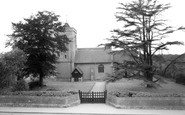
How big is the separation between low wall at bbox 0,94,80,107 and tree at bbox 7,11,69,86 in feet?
43.9

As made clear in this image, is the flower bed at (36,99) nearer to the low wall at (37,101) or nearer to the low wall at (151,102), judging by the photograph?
the low wall at (37,101)

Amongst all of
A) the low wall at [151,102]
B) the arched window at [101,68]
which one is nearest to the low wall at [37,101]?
the low wall at [151,102]

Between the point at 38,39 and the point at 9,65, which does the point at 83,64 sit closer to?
the point at 38,39

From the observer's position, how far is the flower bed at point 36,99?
59.8ft

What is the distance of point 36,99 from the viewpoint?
18578 mm

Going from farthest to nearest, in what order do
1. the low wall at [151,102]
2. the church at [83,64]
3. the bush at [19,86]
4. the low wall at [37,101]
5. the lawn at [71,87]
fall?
1. the church at [83,64]
2. the lawn at [71,87]
3. the bush at [19,86]
4. the low wall at [37,101]
5. the low wall at [151,102]

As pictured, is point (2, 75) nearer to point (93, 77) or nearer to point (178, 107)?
point (178, 107)

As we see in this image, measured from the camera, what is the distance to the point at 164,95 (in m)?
17.6

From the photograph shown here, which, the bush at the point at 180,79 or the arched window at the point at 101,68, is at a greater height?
the arched window at the point at 101,68

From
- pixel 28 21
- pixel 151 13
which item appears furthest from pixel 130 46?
pixel 28 21

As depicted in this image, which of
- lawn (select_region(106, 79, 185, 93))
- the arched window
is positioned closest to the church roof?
the arched window

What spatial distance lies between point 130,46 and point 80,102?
32.3 feet

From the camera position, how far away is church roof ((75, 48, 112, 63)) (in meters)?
51.4

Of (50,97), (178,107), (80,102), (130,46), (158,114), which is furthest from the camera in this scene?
(130,46)
